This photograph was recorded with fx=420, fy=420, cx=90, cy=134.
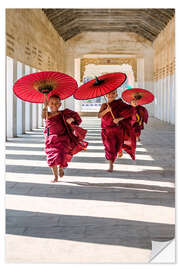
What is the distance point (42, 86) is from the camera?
6016mm

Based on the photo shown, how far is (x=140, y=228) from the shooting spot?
4031 millimetres

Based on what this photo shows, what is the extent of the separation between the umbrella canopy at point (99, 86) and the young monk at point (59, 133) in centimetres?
35

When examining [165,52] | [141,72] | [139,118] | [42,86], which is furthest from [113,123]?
[141,72]

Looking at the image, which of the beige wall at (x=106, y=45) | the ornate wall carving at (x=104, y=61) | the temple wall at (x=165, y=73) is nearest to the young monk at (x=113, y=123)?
the temple wall at (x=165, y=73)

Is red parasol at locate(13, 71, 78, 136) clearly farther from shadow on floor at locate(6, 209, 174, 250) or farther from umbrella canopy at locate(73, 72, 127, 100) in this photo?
shadow on floor at locate(6, 209, 174, 250)

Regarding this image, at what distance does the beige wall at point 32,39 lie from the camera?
14062 mm

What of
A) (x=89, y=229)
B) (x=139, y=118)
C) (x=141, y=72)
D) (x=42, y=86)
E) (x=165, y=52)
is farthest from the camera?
(x=141, y=72)

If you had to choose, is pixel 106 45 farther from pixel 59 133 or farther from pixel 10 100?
pixel 59 133

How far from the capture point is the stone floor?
3.39 m

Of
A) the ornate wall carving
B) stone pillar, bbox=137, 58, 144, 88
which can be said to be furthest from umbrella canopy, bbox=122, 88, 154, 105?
the ornate wall carving

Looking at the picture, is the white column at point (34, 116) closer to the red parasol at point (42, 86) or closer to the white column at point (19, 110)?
the white column at point (19, 110)

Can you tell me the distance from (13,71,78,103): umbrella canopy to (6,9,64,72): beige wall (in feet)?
24.8

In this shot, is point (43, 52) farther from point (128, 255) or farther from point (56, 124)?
point (128, 255)

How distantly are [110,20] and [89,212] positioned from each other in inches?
876
